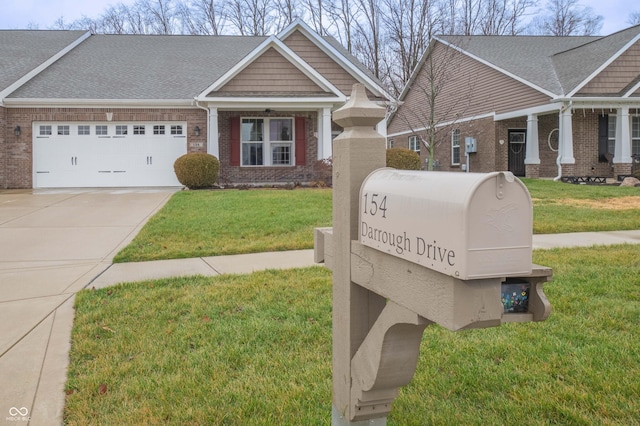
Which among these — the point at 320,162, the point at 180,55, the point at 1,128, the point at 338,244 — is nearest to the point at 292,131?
the point at 320,162

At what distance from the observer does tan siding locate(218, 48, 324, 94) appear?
1772cm

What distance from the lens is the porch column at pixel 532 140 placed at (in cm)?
2114

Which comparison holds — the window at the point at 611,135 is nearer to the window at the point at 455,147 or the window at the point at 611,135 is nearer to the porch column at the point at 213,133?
the window at the point at 455,147

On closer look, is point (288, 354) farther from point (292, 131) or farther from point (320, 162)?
point (292, 131)

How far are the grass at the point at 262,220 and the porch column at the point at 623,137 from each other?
22.5ft

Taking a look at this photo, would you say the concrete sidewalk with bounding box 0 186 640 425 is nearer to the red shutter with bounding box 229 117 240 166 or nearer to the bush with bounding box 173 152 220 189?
the bush with bounding box 173 152 220 189

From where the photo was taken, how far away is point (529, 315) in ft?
5.16

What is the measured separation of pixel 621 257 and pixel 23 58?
2117 centimetres

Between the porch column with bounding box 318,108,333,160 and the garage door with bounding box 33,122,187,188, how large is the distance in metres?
4.57

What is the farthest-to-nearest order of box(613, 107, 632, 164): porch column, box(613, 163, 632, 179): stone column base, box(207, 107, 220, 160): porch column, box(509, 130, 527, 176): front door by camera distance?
box(509, 130, 527, 176): front door, box(613, 163, 632, 179): stone column base, box(613, 107, 632, 164): porch column, box(207, 107, 220, 160): porch column

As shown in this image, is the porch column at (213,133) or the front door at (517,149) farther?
the front door at (517,149)

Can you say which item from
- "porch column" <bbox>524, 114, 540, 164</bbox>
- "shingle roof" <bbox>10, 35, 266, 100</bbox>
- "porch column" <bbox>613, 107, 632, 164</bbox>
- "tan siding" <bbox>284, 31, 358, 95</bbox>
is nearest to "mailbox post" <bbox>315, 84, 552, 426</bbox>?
"shingle roof" <bbox>10, 35, 266, 100</bbox>

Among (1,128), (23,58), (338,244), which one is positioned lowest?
(338,244)

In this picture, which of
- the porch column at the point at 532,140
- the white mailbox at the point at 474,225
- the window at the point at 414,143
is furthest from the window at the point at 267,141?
the white mailbox at the point at 474,225
